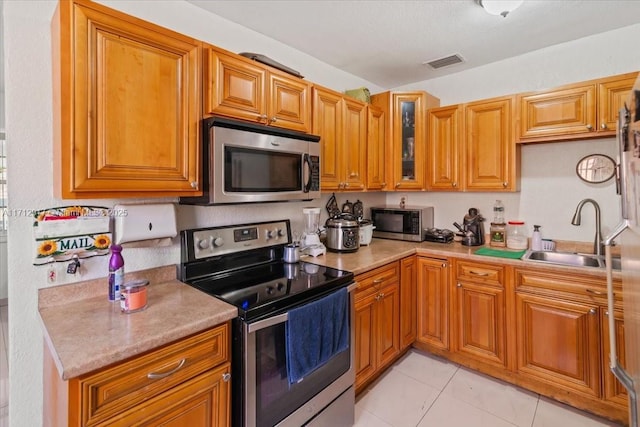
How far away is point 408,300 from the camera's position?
2.49 m

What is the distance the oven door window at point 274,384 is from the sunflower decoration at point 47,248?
95 cm

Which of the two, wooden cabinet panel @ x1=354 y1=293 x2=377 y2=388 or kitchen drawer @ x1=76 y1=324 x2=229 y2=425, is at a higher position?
kitchen drawer @ x1=76 y1=324 x2=229 y2=425

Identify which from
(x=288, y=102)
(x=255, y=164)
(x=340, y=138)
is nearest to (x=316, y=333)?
(x=255, y=164)

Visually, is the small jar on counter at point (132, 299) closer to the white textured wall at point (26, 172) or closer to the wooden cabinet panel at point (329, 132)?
the white textured wall at point (26, 172)

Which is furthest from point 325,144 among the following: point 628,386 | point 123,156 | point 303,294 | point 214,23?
point 628,386

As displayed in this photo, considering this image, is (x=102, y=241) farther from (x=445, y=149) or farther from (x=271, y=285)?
(x=445, y=149)

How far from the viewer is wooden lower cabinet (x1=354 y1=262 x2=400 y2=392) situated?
→ 78.4 inches

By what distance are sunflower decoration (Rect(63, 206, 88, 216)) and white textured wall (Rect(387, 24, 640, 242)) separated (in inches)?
112

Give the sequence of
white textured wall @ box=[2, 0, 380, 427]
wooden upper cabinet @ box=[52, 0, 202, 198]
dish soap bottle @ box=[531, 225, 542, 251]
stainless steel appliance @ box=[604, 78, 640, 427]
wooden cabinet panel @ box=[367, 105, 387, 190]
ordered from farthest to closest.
→ wooden cabinet panel @ box=[367, 105, 387, 190] < dish soap bottle @ box=[531, 225, 542, 251] < white textured wall @ box=[2, 0, 380, 427] < wooden upper cabinet @ box=[52, 0, 202, 198] < stainless steel appliance @ box=[604, 78, 640, 427]

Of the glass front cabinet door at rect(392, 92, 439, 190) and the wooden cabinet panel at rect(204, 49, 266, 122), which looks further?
the glass front cabinet door at rect(392, 92, 439, 190)

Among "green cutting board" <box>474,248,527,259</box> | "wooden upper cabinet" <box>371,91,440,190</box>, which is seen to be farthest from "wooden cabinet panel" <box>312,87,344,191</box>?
Answer: "green cutting board" <box>474,248,527,259</box>

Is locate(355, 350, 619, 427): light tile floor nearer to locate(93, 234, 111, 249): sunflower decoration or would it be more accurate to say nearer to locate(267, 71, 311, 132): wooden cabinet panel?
locate(93, 234, 111, 249): sunflower decoration

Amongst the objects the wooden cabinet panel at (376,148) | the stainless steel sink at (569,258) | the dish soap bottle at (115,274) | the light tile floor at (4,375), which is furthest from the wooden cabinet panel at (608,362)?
the light tile floor at (4,375)

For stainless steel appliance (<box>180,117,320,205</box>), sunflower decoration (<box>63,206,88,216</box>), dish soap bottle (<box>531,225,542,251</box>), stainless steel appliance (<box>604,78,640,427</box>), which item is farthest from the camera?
dish soap bottle (<box>531,225,542,251</box>)
